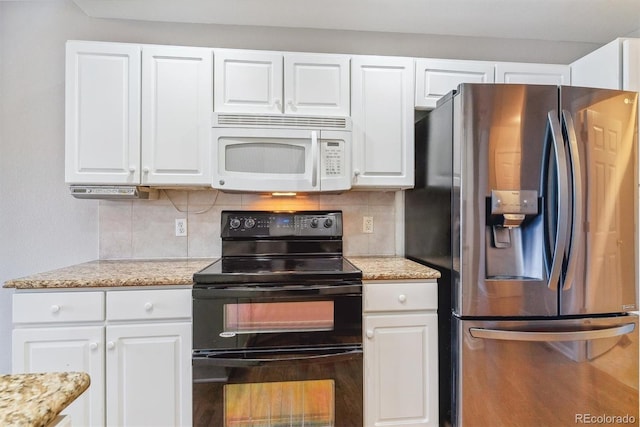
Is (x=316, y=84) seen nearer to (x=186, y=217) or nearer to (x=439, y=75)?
(x=439, y=75)

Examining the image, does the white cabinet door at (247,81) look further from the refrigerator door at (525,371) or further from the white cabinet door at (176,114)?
the refrigerator door at (525,371)

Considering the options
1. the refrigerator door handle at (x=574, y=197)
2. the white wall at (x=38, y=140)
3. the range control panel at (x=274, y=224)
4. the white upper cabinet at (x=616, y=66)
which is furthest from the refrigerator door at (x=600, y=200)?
the white wall at (x=38, y=140)

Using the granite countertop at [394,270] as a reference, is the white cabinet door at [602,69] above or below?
above

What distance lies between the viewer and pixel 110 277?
158 cm

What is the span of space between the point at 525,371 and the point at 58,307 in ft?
7.08

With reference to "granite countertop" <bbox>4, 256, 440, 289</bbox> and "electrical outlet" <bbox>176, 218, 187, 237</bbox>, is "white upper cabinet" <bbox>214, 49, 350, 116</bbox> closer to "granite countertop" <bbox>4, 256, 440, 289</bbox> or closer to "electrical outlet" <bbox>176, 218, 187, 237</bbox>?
"electrical outlet" <bbox>176, 218, 187, 237</bbox>

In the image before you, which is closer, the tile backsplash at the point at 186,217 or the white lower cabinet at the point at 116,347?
the white lower cabinet at the point at 116,347

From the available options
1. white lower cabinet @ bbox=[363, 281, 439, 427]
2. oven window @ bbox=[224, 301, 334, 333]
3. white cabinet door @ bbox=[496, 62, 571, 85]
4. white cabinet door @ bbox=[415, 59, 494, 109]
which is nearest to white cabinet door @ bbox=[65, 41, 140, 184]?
oven window @ bbox=[224, 301, 334, 333]

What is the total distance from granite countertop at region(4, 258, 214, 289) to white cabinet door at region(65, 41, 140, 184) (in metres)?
0.47

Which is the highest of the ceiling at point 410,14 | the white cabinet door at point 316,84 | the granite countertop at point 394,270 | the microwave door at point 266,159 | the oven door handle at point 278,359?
the ceiling at point 410,14

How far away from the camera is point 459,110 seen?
5.18 feet

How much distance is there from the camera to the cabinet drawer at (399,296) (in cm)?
167

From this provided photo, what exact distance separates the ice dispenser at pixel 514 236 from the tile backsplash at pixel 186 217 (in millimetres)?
883

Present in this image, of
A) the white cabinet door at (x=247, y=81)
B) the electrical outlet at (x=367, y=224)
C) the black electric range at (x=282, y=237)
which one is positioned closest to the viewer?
the white cabinet door at (x=247, y=81)
